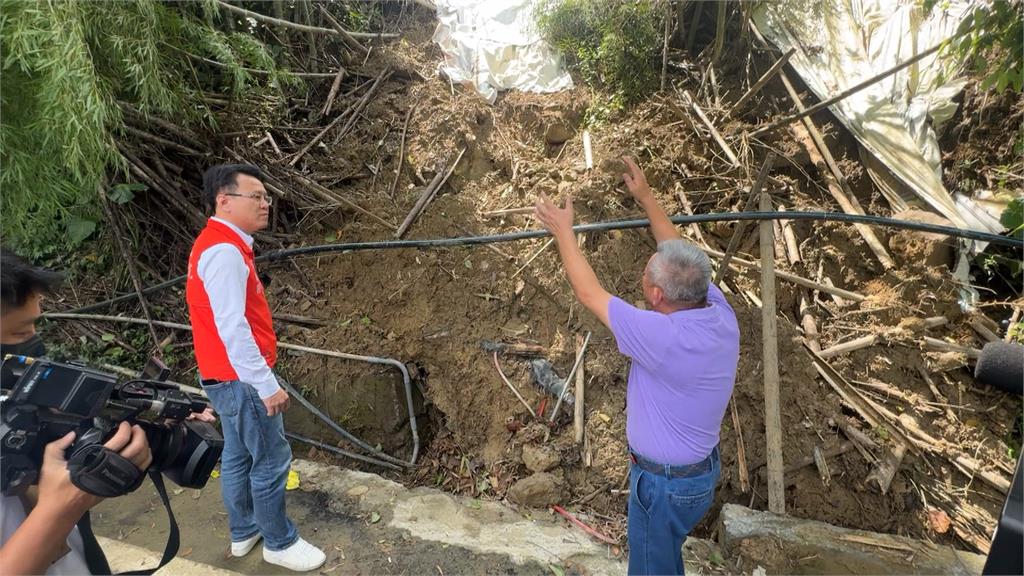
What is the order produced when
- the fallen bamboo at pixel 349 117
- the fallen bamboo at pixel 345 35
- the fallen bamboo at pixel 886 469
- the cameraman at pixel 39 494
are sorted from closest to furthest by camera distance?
the cameraman at pixel 39 494 < the fallen bamboo at pixel 886 469 < the fallen bamboo at pixel 349 117 < the fallen bamboo at pixel 345 35

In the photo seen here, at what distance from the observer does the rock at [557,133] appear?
195 inches

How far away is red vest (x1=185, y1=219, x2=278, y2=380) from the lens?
89.4 inches

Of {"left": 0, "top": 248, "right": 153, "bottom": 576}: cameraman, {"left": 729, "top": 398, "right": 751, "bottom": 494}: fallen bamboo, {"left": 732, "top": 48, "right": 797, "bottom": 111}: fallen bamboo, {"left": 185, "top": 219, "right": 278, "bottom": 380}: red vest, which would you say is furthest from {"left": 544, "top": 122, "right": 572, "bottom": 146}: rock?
{"left": 0, "top": 248, "right": 153, "bottom": 576}: cameraman

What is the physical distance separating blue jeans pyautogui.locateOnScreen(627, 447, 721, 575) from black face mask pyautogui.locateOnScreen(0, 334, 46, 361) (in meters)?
2.26

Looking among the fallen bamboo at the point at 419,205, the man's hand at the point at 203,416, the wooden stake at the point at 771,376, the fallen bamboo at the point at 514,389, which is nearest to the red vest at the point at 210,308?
the man's hand at the point at 203,416

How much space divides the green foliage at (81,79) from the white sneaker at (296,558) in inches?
107

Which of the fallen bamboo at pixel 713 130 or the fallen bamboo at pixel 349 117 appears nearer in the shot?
the fallen bamboo at pixel 713 130

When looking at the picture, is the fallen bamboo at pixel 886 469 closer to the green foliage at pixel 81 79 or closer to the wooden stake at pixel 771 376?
the wooden stake at pixel 771 376

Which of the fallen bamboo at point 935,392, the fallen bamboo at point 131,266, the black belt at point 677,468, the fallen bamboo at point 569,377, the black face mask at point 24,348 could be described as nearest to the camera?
the black face mask at point 24,348

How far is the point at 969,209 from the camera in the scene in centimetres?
404

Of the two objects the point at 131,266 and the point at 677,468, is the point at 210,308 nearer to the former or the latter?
the point at 677,468

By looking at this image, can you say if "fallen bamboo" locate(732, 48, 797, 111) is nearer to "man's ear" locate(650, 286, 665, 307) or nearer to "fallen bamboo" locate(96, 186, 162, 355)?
"man's ear" locate(650, 286, 665, 307)

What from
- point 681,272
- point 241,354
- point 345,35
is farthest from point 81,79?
point 681,272

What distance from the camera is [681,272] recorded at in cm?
199
